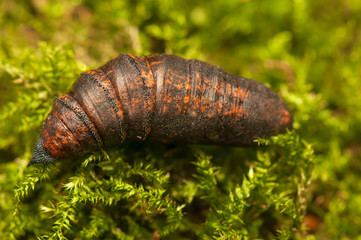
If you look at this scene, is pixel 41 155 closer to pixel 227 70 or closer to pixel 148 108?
pixel 148 108

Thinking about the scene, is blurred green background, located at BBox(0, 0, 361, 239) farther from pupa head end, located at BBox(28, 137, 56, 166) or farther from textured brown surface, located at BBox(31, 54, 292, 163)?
textured brown surface, located at BBox(31, 54, 292, 163)

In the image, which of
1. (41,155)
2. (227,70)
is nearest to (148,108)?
(41,155)

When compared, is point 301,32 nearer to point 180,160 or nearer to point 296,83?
point 296,83

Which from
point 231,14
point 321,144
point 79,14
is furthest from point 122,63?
point 321,144

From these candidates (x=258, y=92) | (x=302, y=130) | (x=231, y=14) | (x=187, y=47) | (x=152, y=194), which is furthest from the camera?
(x=231, y=14)

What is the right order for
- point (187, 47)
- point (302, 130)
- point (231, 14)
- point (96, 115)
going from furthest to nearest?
point (231, 14), point (187, 47), point (302, 130), point (96, 115)

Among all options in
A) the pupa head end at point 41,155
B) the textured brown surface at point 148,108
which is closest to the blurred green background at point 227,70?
the pupa head end at point 41,155

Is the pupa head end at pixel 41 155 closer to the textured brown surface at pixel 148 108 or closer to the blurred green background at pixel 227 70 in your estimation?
the textured brown surface at pixel 148 108
